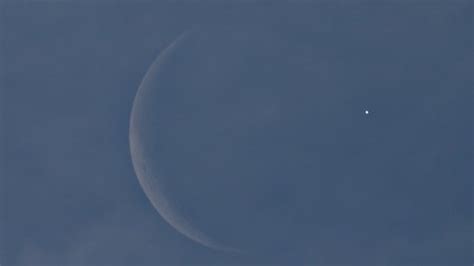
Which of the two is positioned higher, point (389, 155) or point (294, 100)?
point (294, 100)

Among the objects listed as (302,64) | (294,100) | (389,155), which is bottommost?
(389,155)

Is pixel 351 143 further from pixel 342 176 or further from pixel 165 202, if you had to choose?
pixel 165 202

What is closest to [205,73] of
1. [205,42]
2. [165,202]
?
[205,42]

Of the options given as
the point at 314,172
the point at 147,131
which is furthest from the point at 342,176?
the point at 147,131

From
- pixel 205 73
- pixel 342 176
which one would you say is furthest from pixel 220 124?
pixel 342 176

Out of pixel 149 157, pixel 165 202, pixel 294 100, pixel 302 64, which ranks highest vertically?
pixel 302 64

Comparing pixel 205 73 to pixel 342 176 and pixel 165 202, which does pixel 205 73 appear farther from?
pixel 342 176

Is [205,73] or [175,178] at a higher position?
[205,73]
